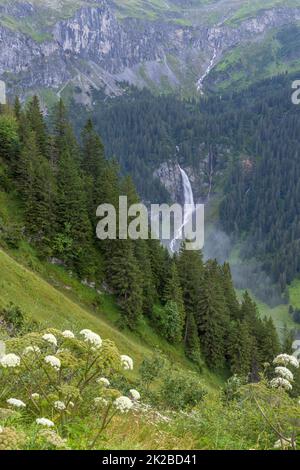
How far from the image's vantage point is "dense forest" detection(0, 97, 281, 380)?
65.6 meters

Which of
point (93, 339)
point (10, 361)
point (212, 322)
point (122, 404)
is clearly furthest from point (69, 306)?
point (122, 404)

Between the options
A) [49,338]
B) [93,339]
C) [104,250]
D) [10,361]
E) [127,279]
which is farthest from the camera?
[104,250]

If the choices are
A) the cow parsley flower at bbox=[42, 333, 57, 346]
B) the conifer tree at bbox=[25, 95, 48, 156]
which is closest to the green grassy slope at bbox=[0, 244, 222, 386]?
the conifer tree at bbox=[25, 95, 48, 156]

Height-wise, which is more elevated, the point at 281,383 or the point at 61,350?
the point at 61,350

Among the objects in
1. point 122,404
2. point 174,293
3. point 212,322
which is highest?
point 122,404

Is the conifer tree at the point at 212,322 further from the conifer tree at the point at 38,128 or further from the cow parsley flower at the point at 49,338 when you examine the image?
the cow parsley flower at the point at 49,338

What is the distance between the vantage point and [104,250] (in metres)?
72.7

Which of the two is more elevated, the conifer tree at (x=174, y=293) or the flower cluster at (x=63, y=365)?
the flower cluster at (x=63, y=365)

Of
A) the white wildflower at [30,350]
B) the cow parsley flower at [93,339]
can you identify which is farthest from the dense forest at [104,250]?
the cow parsley flower at [93,339]

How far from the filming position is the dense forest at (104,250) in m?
65.6

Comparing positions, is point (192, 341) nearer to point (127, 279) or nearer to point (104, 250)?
point (127, 279)
